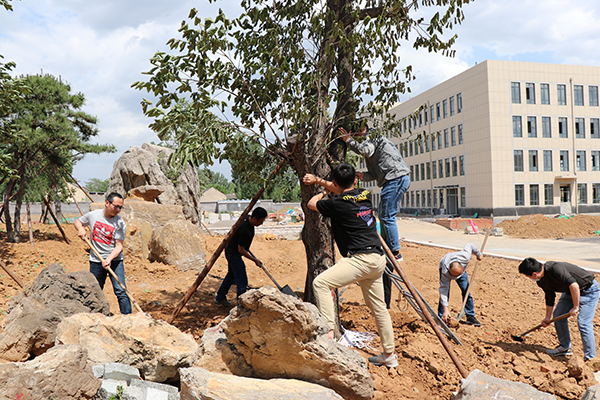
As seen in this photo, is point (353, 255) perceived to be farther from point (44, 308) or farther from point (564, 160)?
point (564, 160)

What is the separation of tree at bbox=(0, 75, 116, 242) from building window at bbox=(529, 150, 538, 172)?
34.8 metres

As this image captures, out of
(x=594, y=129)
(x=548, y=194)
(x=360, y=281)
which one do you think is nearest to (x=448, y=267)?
(x=360, y=281)

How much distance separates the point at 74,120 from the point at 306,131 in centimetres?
1069

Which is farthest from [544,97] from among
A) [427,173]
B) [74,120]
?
[74,120]

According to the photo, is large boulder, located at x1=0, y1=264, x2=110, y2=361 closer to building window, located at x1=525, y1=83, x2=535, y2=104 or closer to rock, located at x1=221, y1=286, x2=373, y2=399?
rock, located at x1=221, y1=286, x2=373, y2=399

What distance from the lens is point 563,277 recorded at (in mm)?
4688

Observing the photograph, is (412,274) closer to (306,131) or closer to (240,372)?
(306,131)

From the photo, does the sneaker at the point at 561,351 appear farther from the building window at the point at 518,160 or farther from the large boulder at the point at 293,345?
the building window at the point at 518,160

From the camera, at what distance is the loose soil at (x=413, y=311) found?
3.85 metres

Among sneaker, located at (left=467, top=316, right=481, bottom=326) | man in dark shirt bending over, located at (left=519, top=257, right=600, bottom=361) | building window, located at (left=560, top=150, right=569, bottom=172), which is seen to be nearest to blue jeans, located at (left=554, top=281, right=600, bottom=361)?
man in dark shirt bending over, located at (left=519, top=257, right=600, bottom=361)

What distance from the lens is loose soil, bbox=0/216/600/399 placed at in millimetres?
3854

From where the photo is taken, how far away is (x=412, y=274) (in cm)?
908

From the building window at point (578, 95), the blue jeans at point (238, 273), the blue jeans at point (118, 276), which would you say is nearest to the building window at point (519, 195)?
the building window at point (578, 95)

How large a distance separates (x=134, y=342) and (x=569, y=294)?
17.3ft
